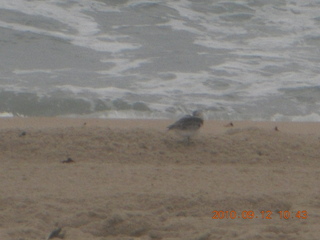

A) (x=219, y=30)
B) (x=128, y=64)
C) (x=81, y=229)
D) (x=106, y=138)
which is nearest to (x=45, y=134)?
(x=106, y=138)

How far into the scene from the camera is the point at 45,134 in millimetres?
→ 5156

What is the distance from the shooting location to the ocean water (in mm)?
8648

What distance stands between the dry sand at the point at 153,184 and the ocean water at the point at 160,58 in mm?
3186

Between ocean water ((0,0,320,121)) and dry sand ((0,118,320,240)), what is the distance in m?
3.19

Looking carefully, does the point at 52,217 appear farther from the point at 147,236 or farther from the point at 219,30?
the point at 219,30

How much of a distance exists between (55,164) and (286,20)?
10835 mm

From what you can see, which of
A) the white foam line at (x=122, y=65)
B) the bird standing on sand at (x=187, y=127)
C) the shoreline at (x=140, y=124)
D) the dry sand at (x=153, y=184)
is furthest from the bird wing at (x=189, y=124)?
the white foam line at (x=122, y=65)
